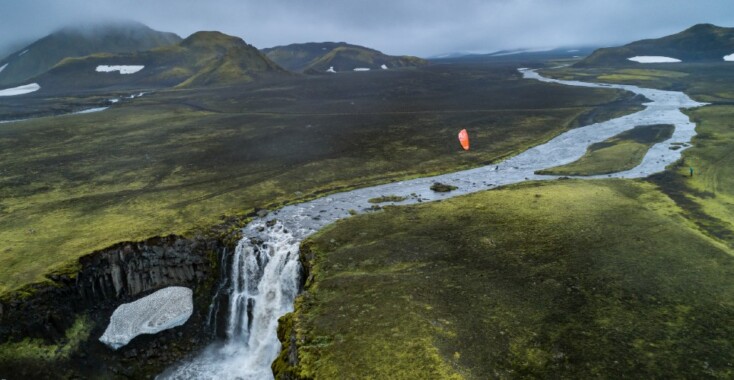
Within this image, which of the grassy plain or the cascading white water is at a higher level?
the grassy plain

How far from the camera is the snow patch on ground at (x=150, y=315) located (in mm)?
32719

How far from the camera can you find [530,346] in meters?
22.9

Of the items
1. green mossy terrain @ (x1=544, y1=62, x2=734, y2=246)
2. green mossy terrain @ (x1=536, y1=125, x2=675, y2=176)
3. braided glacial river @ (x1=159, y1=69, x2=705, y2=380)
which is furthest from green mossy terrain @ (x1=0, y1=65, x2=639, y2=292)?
green mossy terrain @ (x1=544, y1=62, x2=734, y2=246)

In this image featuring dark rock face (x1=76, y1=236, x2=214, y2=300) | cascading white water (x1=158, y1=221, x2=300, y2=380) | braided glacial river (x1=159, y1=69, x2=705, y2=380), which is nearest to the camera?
cascading white water (x1=158, y1=221, x2=300, y2=380)

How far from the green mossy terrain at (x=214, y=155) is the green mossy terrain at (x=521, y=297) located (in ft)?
70.8

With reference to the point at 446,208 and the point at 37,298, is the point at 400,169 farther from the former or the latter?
the point at 37,298

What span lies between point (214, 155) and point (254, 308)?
4958cm

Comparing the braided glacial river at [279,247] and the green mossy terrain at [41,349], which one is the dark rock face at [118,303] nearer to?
the green mossy terrain at [41,349]

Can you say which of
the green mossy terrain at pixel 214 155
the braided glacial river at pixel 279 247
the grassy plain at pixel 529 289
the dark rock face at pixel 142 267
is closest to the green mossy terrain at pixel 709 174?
the grassy plain at pixel 529 289

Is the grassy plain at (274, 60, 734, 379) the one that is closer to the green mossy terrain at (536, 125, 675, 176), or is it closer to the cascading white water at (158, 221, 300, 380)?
the cascading white water at (158, 221, 300, 380)

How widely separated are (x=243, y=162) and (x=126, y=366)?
4547 centimetres

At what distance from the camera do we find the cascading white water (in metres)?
31.8

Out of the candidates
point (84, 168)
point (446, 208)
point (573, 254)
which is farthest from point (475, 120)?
point (84, 168)

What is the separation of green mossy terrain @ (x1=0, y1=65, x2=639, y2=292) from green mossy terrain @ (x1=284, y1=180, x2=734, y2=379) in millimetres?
21592
